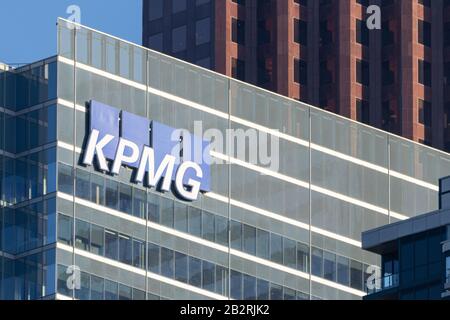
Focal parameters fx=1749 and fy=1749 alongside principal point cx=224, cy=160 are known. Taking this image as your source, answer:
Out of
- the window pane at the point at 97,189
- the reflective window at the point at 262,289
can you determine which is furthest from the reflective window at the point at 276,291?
the window pane at the point at 97,189

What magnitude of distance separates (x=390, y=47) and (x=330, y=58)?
553 centimetres

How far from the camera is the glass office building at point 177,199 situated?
91.3 m

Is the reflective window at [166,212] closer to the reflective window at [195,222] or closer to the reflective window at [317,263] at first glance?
the reflective window at [195,222]

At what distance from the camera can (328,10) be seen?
158 metres

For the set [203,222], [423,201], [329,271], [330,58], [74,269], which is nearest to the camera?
[74,269]

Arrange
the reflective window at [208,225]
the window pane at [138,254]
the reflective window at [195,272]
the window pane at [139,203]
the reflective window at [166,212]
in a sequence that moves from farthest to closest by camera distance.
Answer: the reflective window at [208,225], the reflective window at [195,272], the reflective window at [166,212], the window pane at [139,203], the window pane at [138,254]

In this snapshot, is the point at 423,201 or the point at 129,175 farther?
the point at 423,201

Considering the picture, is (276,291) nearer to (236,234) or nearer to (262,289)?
(262,289)

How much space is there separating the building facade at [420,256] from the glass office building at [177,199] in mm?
14779

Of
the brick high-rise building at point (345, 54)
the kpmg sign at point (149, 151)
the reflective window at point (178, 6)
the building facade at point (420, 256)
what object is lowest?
the building facade at point (420, 256)

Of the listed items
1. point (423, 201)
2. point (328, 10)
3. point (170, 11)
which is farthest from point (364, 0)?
point (423, 201)

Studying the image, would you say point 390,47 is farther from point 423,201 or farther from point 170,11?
point 423,201

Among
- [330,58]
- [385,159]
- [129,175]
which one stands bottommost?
[129,175]

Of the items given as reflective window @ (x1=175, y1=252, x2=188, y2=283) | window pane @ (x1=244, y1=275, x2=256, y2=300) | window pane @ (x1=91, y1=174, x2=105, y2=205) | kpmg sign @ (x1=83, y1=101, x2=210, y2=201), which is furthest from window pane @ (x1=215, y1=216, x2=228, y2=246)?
window pane @ (x1=91, y1=174, x2=105, y2=205)
